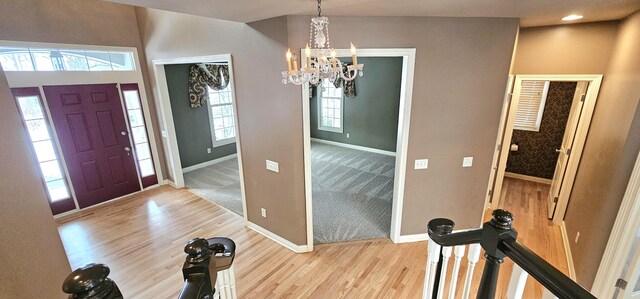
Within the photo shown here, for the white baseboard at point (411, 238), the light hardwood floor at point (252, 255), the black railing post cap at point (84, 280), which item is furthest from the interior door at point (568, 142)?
the black railing post cap at point (84, 280)

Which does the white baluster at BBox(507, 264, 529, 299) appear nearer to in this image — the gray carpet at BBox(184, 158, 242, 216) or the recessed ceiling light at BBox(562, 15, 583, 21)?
the recessed ceiling light at BBox(562, 15, 583, 21)

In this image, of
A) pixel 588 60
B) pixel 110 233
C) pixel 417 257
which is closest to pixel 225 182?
pixel 110 233

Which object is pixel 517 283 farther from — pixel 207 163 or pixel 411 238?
pixel 207 163

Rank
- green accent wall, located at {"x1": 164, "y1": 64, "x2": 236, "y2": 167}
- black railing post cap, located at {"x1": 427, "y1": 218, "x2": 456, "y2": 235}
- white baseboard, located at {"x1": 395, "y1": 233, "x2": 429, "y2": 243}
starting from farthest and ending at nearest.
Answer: green accent wall, located at {"x1": 164, "y1": 64, "x2": 236, "y2": 167}
white baseboard, located at {"x1": 395, "y1": 233, "x2": 429, "y2": 243}
black railing post cap, located at {"x1": 427, "y1": 218, "x2": 456, "y2": 235}

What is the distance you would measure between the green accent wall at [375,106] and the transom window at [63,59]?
194 inches

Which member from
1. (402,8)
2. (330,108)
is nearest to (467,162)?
(402,8)

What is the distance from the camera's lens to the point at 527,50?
3451 mm

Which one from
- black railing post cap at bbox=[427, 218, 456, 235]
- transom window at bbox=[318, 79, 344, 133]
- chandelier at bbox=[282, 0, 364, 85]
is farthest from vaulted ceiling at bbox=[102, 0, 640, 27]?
transom window at bbox=[318, 79, 344, 133]

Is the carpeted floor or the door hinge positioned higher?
the door hinge

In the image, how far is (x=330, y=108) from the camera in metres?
7.74

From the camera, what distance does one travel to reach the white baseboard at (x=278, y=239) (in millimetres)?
3174

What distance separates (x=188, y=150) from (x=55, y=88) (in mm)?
2494

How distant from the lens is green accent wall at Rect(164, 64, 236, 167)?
18.0 feet

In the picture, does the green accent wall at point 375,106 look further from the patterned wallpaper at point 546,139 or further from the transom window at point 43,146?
the transom window at point 43,146
